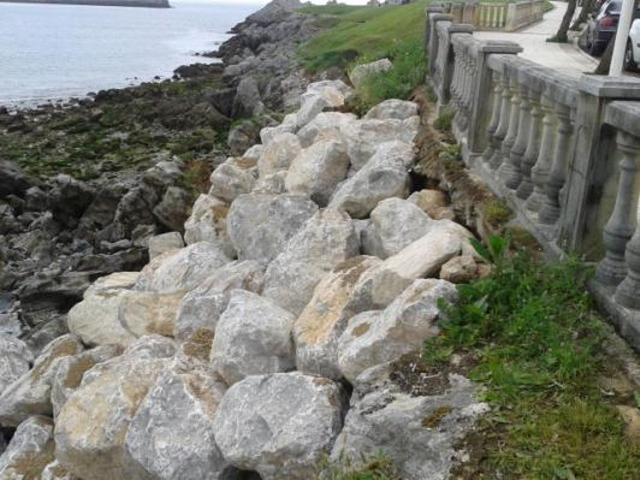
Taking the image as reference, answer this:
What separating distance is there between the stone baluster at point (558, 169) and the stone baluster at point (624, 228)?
2.72 ft

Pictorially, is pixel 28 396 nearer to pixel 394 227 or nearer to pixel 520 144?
pixel 394 227

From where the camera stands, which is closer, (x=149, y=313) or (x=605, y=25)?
(x=149, y=313)

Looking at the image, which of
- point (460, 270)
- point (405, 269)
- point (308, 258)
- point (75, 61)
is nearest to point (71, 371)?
point (308, 258)

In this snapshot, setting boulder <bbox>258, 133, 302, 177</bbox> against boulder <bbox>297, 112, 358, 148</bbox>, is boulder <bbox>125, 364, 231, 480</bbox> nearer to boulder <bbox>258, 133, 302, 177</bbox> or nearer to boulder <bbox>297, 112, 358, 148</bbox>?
boulder <bbox>258, 133, 302, 177</bbox>

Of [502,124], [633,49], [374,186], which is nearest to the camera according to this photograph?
[502,124]

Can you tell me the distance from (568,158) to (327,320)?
2306 millimetres

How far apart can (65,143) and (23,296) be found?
1847cm

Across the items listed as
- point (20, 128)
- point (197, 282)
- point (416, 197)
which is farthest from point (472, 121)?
point (20, 128)

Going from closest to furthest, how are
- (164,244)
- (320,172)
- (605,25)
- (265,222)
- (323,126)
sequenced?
(265,222)
(320,172)
(164,244)
(323,126)
(605,25)

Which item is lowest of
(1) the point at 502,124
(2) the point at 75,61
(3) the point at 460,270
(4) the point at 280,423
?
(2) the point at 75,61

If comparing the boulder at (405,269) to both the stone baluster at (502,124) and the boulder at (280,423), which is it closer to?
the boulder at (280,423)

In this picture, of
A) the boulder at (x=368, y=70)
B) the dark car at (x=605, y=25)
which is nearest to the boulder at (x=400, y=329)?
the boulder at (x=368, y=70)

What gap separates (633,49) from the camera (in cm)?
1720

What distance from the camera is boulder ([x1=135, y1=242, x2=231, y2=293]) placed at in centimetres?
949
